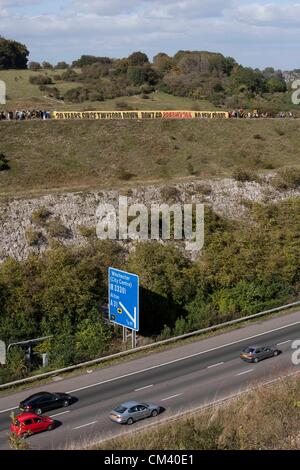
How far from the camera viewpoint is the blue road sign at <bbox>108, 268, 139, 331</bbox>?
34094 mm

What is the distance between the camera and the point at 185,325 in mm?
37344

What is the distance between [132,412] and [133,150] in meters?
38.9

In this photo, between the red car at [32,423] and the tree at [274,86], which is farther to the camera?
the tree at [274,86]

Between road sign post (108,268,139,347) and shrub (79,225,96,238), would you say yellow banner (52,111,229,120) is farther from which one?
road sign post (108,268,139,347)

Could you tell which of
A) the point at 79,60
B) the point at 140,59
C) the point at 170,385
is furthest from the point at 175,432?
the point at 79,60

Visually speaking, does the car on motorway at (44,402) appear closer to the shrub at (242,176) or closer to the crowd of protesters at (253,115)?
the shrub at (242,176)

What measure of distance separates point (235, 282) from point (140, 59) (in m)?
85.7

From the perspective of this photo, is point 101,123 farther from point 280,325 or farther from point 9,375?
point 9,375

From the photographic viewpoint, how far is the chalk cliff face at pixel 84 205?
131ft

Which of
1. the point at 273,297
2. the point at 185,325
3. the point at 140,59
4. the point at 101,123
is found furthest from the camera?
the point at 140,59

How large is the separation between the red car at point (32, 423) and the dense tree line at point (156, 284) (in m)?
6.67

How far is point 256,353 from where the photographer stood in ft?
106

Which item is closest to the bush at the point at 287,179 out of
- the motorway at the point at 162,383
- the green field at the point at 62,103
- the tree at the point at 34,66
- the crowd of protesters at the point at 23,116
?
the motorway at the point at 162,383

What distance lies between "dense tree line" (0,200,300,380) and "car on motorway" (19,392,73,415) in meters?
4.55
